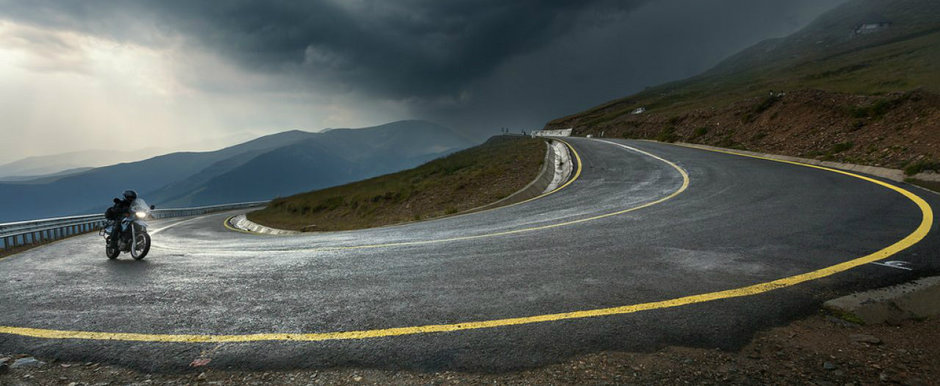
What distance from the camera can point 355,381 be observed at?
9.26 feet

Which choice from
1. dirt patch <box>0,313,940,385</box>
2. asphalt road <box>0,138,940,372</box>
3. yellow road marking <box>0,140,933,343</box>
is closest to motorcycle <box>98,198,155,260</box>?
asphalt road <box>0,138,940,372</box>

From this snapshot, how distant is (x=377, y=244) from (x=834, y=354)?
684 centimetres

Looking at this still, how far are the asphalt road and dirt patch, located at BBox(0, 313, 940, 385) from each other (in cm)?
13

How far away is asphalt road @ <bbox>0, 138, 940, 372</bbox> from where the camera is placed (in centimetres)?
Answer: 330

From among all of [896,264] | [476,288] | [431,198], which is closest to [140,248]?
[476,288]

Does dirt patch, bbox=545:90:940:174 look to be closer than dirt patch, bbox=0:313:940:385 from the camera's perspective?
No

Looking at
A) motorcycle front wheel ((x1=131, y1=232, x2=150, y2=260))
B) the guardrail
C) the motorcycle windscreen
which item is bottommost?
motorcycle front wheel ((x1=131, y1=232, x2=150, y2=260))

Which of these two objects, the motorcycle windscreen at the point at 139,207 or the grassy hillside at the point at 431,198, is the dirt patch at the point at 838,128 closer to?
the grassy hillside at the point at 431,198

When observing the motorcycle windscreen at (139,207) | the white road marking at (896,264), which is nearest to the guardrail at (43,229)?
the motorcycle windscreen at (139,207)

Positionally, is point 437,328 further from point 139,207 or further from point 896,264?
point 139,207

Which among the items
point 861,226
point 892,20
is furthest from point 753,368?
point 892,20

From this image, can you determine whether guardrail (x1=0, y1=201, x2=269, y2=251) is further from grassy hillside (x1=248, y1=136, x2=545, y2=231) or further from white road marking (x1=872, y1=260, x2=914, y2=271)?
white road marking (x1=872, y1=260, x2=914, y2=271)

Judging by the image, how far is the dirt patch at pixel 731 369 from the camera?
8.63ft

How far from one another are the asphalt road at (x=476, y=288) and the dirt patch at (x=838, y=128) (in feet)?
21.6
